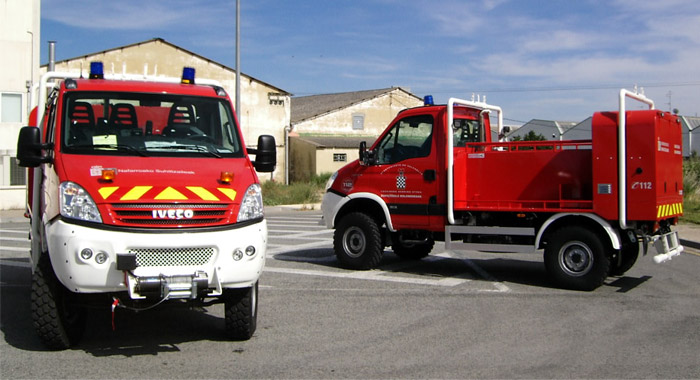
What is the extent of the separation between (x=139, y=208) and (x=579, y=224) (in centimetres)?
618

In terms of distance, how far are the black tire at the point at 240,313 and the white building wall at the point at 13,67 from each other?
20213mm

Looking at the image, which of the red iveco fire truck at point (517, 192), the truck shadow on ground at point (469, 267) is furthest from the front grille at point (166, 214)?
the truck shadow on ground at point (469, 267)

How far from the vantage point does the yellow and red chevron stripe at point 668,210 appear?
9.27m

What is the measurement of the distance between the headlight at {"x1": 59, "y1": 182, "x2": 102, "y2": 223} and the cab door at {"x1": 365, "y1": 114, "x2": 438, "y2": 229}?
5897 millimetres

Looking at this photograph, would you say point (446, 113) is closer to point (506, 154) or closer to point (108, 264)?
point (506, 154)

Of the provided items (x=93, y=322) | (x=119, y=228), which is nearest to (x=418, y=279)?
(x=93, y=322)

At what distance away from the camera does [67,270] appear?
5.82 m

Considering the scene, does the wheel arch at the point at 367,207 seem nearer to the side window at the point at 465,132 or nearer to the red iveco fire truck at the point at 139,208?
the side window at the point at 465,132

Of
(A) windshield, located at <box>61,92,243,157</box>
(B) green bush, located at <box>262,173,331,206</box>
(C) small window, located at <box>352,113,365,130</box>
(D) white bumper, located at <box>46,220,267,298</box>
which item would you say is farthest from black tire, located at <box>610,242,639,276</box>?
(C) small window, located at <box>352,113,365,130</box>

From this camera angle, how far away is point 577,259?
31.8 ft

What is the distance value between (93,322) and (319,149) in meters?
37.1

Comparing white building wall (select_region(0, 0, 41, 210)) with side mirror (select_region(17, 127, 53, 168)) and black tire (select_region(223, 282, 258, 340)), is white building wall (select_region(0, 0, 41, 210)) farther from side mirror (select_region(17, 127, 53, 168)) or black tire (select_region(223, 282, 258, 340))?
black tire (select_region(223, 282, 258, 340))

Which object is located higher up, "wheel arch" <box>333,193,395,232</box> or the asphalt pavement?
"wheel arch" <box>333,193,395,232</box>

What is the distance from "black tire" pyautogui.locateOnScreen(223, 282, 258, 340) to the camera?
21.6ft
